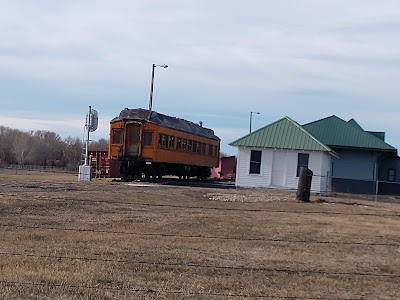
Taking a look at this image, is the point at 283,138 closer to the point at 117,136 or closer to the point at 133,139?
the point at 133,139

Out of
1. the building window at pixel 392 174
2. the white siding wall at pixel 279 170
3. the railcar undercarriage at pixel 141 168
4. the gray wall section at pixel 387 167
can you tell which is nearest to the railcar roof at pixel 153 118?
the railcar undercarriage at pixel 141 168

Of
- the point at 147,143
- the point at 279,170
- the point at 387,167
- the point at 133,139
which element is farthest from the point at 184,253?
the point at 387,167

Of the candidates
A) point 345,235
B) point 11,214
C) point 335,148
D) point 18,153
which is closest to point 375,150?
point 335,148

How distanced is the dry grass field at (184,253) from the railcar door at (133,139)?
21581mm

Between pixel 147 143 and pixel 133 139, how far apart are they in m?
1.33

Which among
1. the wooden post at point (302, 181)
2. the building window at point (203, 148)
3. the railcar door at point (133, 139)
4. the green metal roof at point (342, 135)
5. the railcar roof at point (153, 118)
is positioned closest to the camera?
the wooden post at point (302, 181)

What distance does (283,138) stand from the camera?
41188 millimetres

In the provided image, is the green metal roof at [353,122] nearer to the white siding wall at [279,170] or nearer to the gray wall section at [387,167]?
the gray wall section at [387,167]

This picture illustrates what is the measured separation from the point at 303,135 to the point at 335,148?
29.4 feet

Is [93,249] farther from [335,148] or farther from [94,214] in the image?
[335,148]

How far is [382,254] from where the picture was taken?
14289 millimetres

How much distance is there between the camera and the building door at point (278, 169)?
40406mm

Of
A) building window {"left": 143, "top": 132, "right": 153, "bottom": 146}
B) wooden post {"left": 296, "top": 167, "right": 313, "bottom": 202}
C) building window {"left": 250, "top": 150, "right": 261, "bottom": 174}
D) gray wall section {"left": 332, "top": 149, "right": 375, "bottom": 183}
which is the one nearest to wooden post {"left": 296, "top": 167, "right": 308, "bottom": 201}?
wooden post {"left": 296, "top": 167, "right": 313, "bottom": 202}

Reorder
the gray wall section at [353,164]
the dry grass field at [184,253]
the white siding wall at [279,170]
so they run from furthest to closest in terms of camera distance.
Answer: the gray wall section at [353,164] → the white siding wall at [279,170] → the dry grass field at [184,253]
